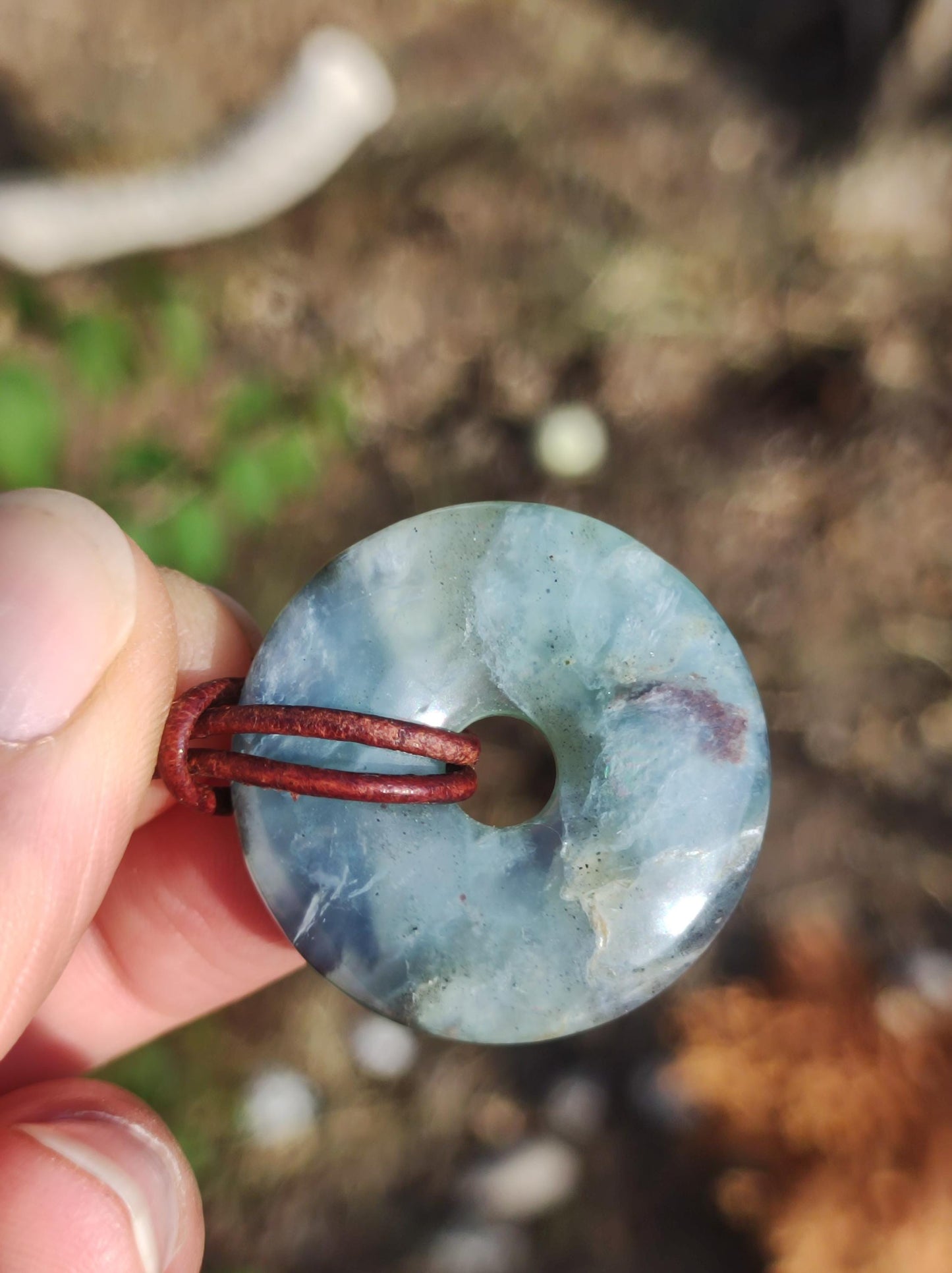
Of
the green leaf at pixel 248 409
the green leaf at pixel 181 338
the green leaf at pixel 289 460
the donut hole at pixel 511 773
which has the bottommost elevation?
the donut hole at pixel 511 773

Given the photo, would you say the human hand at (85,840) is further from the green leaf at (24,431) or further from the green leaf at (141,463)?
the green leaf at (141,463)

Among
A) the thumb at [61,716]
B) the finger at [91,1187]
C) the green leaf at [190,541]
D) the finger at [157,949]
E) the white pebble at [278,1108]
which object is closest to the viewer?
the thumb at [61,716]

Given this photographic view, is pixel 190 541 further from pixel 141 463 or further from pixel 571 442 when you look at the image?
pixel 571 442

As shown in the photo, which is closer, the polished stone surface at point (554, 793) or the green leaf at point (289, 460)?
the polished stone surface at point (554, 793)

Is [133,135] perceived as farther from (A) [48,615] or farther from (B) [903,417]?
(B) [903,417]

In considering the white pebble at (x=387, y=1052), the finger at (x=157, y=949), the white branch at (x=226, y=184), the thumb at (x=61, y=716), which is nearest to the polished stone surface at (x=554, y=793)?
the thumb at (x=61, y=716)

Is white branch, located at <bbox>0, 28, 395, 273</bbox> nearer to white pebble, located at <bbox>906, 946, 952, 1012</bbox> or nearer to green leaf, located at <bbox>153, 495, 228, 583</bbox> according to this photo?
green leaf, located at <bbox>153, 495, 228, 583</bbox>

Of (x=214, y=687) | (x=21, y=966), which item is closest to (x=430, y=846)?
(x=214, y=687)
